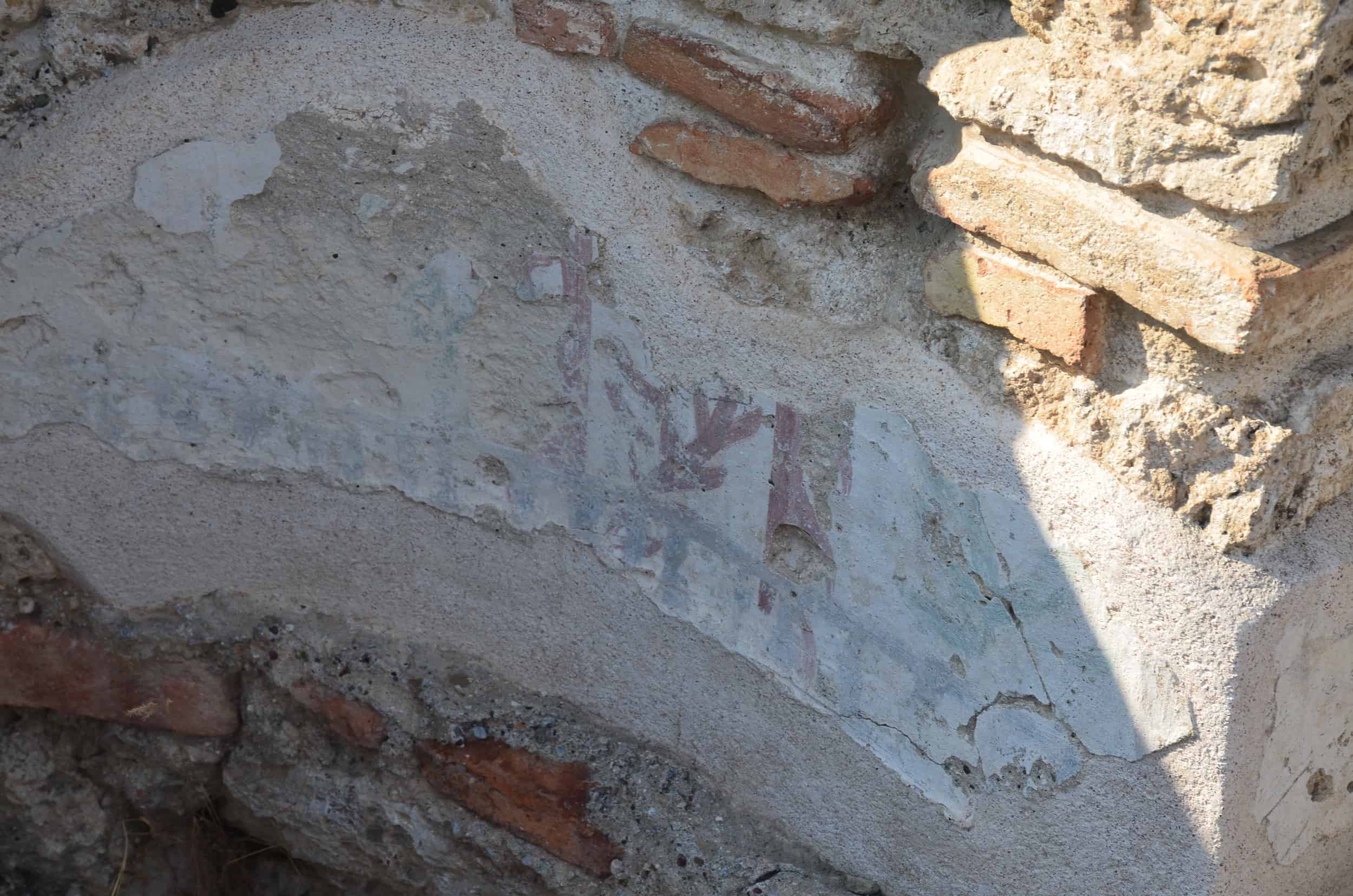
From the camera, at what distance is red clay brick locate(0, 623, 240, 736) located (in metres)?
1.88

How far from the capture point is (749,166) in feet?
4.55

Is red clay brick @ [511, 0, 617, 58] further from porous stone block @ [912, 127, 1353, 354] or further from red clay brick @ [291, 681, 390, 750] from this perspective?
red clay brick @ [291, 681, 390, 750]

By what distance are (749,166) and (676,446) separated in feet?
1.22

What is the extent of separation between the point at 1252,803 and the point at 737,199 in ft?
2.86

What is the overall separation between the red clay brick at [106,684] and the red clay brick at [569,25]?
1.11 meters

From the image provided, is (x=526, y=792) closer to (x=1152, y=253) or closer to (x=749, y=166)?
(x=749, y=166)

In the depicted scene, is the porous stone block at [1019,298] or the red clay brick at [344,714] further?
the red clay brick at [344,714]

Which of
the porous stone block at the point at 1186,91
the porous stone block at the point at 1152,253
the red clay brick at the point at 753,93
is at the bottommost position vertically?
the red clay brick at the point at 753,93

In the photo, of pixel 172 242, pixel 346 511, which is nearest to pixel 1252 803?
pixel 346 511

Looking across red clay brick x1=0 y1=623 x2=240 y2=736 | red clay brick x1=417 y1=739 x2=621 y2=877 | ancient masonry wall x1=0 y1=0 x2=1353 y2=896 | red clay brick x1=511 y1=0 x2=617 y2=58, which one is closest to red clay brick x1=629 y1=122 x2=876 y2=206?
ancient masonry wall x1=0 y1=0 x2=1353 y2=896

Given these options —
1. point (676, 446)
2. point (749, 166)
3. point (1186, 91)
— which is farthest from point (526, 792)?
point (1186, 91)

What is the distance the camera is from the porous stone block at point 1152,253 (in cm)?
107

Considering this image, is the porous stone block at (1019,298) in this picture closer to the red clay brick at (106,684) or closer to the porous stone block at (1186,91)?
the porous stone block at (1186,91)

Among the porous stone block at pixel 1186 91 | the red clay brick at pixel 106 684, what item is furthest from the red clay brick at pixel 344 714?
the porous stone block at pixel 1186 91
